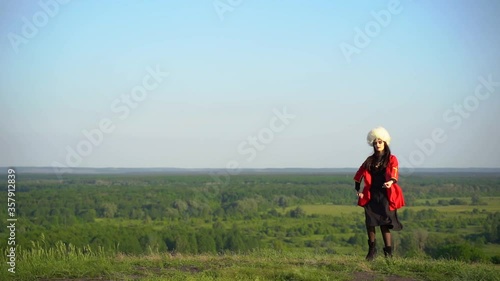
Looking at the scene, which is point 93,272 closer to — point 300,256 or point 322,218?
point 300,256

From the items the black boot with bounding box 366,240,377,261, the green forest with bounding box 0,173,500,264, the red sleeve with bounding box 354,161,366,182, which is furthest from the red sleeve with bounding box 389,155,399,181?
the green forest with bounding box 0,173,500,264

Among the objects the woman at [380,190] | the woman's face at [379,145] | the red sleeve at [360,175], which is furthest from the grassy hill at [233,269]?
the woman's face at [379,145]

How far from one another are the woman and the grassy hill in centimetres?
65

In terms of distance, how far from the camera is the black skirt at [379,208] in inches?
388

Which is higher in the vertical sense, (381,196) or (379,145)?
(379,145)

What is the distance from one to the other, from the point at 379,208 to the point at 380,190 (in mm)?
308

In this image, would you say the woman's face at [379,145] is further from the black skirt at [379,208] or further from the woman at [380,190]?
the black skirt at [379,208]

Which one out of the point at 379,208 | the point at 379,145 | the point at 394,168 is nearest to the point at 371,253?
the point at 379,208

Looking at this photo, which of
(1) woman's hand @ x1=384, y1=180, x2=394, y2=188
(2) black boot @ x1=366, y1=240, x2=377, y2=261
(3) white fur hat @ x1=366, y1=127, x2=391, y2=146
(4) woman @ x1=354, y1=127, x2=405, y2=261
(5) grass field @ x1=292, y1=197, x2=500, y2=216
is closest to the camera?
(1) woman's hand @ x1=384, y1=180, x2=394, y2=188

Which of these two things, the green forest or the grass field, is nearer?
the green forest

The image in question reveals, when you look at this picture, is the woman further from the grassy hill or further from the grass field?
the grass field

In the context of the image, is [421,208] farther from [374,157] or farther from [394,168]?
[394,168]

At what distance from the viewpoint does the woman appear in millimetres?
9844

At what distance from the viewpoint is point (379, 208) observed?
391 inches
